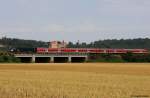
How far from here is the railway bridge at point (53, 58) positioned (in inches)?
6291

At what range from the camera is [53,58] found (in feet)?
546

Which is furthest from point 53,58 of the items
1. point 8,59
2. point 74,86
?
point 74,86

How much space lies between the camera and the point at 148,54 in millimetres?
168500

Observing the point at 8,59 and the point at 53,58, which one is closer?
the point at 8,59

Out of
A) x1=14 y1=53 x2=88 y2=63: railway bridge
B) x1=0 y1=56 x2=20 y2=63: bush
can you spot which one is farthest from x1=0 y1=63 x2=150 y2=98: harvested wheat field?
x1=14 y1=53 x2=88 y2=63: railway bridge

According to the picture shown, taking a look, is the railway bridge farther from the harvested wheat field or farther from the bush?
the harvested wheat field

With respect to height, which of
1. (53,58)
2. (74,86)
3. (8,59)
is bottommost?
(53,58)

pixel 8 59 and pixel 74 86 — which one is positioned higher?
pixel 74 86

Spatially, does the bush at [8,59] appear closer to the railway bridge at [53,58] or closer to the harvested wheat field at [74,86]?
the railway bridge at [53,58]

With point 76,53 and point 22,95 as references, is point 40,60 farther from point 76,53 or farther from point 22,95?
point 22,95

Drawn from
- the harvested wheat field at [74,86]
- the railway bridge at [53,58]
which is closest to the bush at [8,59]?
the railway bridge at [53,58]

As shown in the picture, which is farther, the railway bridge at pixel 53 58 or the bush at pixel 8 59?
the railway bridge at pixel 53 58

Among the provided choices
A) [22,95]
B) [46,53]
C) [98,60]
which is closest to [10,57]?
[46,53]

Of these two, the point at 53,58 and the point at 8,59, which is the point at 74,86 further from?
the point at 53,58
